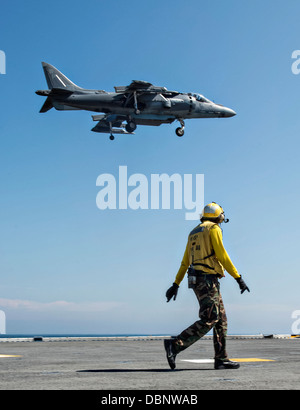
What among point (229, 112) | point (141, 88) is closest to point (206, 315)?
point (141, 88)

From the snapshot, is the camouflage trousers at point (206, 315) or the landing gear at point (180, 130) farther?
the landing gear at point (180, 130)

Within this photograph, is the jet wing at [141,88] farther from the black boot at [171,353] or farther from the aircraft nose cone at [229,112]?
the black boot at [171,353]

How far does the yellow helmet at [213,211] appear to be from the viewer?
29.5ft

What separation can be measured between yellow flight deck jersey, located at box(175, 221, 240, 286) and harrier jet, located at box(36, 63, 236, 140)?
1310 inches

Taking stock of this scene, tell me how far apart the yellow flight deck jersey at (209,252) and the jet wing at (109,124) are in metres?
35.5

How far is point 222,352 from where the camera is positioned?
28.0 feet

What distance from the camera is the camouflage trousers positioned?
8.44m

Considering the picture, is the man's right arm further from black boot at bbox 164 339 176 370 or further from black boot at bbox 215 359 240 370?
black boot at bbox 215 359 240 370

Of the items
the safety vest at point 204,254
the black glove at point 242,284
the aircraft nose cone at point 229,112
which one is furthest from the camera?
the aircraft nose cone at point 229,112

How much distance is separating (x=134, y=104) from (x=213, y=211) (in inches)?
1323

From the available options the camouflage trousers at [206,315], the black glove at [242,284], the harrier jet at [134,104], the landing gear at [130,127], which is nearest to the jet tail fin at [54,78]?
the harrier jet at [134,104]

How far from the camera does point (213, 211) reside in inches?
355
